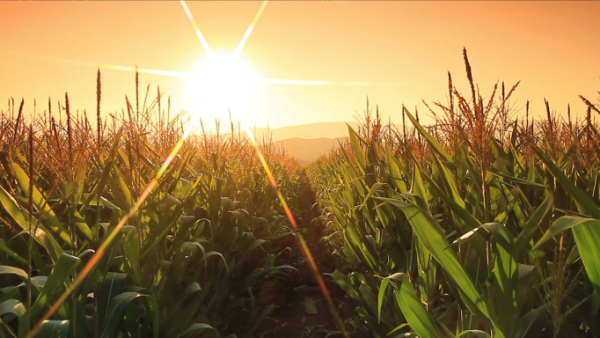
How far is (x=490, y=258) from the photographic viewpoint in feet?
4.15

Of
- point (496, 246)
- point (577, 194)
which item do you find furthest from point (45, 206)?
point (577, 194)

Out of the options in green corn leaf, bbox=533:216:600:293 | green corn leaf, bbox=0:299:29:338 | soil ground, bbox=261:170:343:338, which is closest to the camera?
green corn leaf, bbox=533:216:600:293

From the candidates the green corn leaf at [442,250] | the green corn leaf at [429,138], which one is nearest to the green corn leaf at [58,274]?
the green corn leaf at [442,250]

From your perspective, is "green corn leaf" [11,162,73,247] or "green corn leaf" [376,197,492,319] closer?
"green corn leaf" [376,197,492,319]

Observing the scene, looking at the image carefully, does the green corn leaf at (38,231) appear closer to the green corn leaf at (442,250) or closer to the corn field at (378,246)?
the corn field at (378,246)

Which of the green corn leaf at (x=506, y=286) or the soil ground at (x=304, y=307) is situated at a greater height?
the green corn leaf at (x=506, y=286)

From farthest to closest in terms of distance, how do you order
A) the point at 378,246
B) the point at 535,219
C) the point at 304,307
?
the point at 304,307, the point at 378,246, the point at 535,219

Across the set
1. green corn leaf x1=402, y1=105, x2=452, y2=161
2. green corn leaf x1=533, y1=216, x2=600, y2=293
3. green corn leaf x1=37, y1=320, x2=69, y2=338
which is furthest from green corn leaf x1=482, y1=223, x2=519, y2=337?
green corn leaf x1=37, y1=320, x2=69, y2=338

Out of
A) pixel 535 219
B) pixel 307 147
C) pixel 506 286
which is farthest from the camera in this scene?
pixel 307 147

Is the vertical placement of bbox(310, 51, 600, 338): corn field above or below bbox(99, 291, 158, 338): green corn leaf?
above

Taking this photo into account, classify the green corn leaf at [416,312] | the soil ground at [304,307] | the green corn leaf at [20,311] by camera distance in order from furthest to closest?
1. the soil ground at [304,307]
2. the green corn leaf at [416,312]
3. the green corn leaf at [20,311]

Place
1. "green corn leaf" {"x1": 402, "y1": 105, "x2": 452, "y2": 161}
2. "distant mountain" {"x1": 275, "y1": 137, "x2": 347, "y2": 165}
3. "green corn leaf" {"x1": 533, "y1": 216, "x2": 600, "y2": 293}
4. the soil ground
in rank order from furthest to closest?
"distant mountain" {"x1": 275, "y1": 137, "x2": 347, "y2": 165}, the soil ground, "green corn leaf" {"x1": 402, "y1": 105, "x2": 452, "y2": 161}, "green corn leaf" {"x1": 533, "y1": 216, "x2": 600, "y2": 293}

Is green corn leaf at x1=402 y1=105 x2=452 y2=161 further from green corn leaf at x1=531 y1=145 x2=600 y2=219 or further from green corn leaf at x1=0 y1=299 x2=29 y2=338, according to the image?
green corn leaf at x1=0 y1=299 x2=29 y2=338

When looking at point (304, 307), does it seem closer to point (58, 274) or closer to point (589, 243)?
point (58, 274)
